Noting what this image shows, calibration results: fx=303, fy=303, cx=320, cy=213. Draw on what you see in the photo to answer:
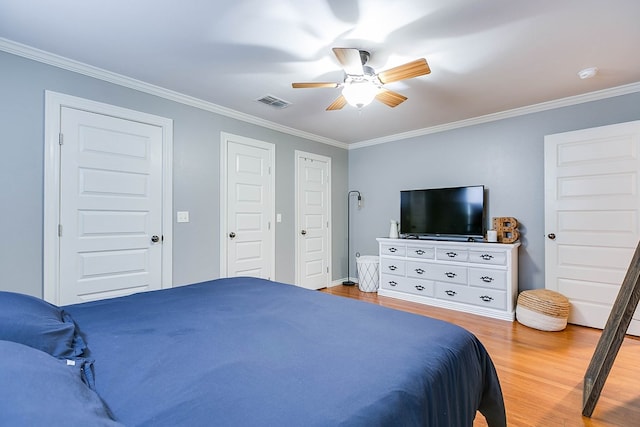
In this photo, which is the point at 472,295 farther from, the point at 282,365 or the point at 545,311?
the point at 282,365

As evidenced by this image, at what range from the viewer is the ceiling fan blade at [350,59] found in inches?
80.1

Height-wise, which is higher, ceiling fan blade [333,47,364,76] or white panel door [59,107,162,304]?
ceiling fan blade [333,47,364,76]

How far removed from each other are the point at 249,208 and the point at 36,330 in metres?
2.92

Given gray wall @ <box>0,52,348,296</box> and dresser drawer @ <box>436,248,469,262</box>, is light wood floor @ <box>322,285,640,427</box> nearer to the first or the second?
dresser drawer @ <box>436,248,469,262</box>

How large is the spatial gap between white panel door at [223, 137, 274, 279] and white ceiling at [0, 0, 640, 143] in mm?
820

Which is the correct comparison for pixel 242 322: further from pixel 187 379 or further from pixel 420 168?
pixel 420 168

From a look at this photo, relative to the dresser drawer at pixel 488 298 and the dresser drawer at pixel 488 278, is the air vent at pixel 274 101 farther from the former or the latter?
the dresser drawer at pixel 488 298

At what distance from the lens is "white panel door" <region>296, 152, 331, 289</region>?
4.57 meters

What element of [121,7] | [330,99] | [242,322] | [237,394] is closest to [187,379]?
[237,394]

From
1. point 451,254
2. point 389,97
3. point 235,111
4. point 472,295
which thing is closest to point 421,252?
point 451,254

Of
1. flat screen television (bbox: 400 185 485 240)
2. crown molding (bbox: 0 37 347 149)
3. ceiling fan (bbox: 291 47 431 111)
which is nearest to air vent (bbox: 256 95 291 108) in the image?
crown molding (bbox: 0 37 347 149)

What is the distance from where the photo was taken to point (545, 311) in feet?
10.0

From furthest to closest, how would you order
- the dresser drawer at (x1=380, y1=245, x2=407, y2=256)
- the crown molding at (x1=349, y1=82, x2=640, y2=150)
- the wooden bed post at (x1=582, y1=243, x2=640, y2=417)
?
the dresser drawer at (x1=380, y1=245, x2=407, y2=256), the crown molding at (x1=349, y1=82, x2=640, y2=150), the wooden bed post at (x1=582, y1=243, x2=640, y2=417)

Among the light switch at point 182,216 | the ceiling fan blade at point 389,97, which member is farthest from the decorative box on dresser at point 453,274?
the light switch at point 182,216
